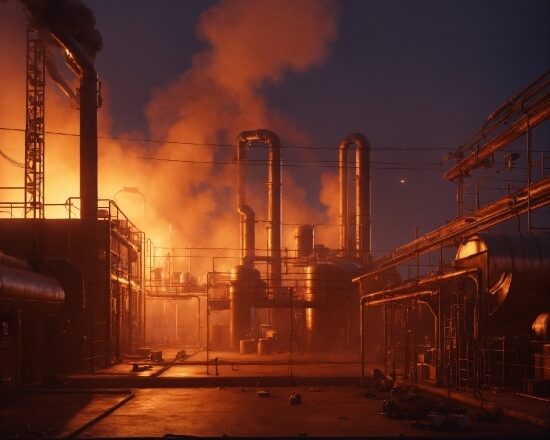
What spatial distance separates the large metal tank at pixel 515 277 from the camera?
19719 millimetres

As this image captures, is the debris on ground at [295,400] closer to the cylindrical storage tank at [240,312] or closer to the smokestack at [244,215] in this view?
the cylindrical storage tank at [240,312]

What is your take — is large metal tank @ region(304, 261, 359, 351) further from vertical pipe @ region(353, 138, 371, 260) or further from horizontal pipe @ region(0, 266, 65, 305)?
horizontal pipe @ region(0, 266, 65, 305)

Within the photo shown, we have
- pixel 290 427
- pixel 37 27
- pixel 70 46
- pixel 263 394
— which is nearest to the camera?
pixel 290 427

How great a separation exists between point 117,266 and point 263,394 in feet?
50.7

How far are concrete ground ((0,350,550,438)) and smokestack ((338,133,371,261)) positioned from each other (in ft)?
59.2

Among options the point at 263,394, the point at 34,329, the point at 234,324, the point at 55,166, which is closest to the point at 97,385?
the point at 34,329

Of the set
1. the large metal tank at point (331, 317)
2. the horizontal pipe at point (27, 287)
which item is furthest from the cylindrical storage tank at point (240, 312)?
the horizontal pipe at point (27, 287)

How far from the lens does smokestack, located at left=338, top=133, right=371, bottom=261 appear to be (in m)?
44.4

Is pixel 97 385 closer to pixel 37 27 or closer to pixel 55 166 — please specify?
pixel 37 27

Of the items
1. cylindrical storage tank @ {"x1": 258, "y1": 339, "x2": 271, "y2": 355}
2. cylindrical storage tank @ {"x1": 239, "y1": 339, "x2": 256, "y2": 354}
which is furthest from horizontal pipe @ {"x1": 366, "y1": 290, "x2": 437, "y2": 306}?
cylindrical storage tank @ {"x1": 239, "y1": 339, "x2": 256, "y2": 354}

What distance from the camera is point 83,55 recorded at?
100ft

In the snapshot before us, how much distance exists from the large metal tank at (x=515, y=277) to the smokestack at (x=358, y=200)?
22115 mm

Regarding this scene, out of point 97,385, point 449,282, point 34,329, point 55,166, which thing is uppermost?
point 55,166

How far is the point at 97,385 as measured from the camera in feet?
78.5
